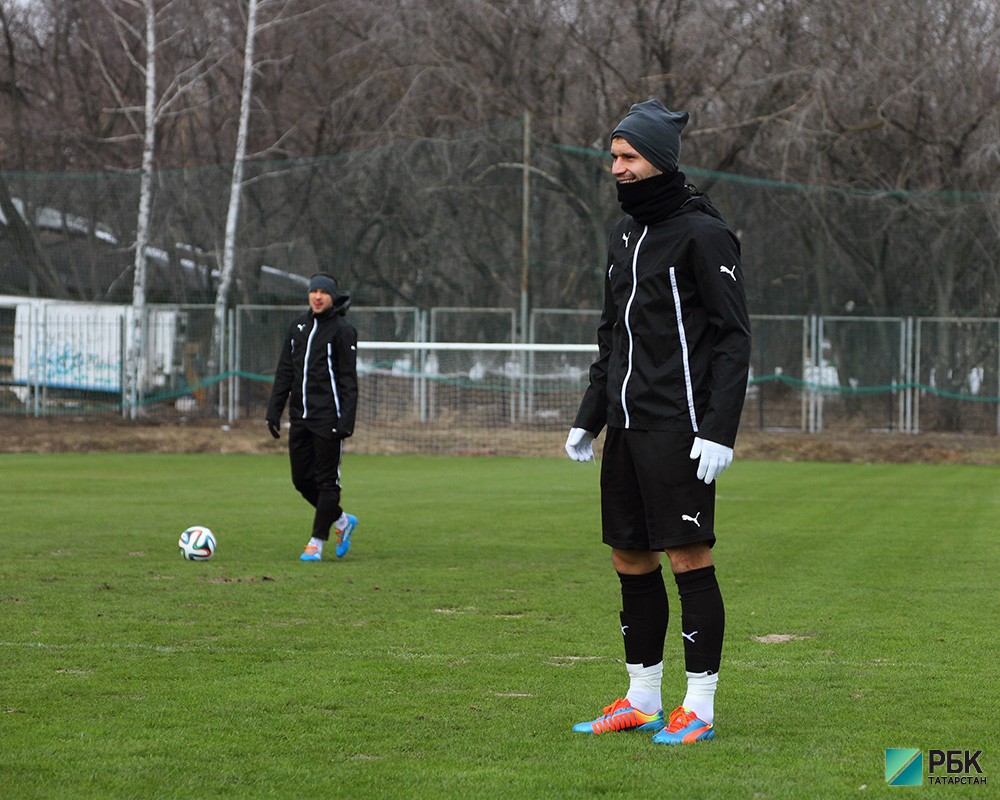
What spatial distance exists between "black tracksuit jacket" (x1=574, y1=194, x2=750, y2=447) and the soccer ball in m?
5.68

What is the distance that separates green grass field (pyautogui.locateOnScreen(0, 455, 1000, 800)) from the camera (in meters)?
4.48

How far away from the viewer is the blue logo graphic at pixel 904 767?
14.1 ft

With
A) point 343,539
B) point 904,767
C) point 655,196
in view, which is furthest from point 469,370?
point 904,767

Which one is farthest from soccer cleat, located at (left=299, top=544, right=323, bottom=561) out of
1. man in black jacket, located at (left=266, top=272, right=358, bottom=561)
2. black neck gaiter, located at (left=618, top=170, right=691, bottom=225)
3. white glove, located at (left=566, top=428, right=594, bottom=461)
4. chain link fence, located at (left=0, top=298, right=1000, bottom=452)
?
chain link fence, located at (left=0, top=298, right=1000, bottom=452)

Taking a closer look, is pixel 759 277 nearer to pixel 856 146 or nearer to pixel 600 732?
pixel 856 146

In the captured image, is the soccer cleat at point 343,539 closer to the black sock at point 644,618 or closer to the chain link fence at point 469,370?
the black sock at point 644,618

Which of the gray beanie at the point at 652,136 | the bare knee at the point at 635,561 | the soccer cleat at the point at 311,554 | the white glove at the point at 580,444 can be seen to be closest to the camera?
the gray beanie at the point at 652,136

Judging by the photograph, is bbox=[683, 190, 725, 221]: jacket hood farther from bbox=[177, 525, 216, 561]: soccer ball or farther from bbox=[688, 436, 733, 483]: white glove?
bbox=[177, 525, 216, 561]: soccer ball

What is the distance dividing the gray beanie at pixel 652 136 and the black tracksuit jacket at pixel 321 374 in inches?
222

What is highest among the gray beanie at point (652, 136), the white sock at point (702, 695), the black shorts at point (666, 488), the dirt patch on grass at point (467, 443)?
the gray beanie at point (652, 136)

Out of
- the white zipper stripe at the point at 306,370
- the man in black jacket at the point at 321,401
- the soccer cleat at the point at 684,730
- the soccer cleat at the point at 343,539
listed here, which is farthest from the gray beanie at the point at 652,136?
the soccer cleat at the point at 343,539

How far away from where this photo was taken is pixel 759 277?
2928 centimetres

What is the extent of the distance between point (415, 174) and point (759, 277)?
7292 mm

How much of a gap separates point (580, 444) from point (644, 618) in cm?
68
